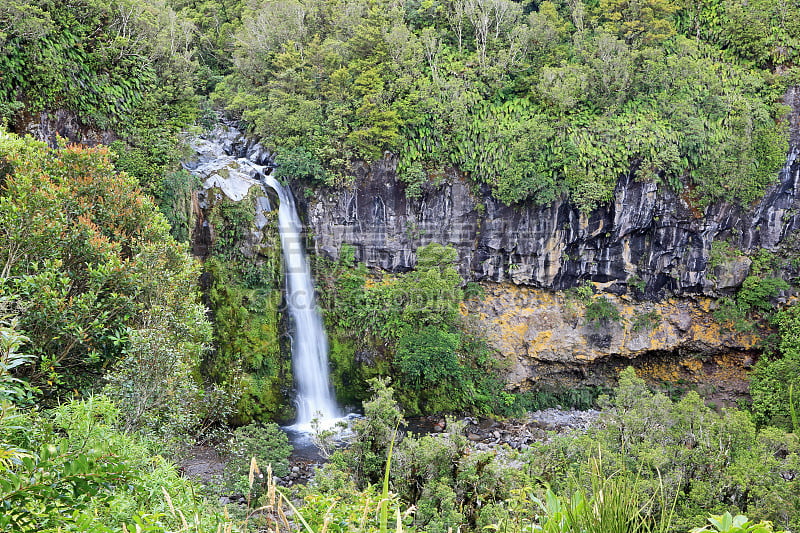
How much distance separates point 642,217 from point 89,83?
1608 cm

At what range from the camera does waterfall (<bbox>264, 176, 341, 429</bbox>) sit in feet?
44.9

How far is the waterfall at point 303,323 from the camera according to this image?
13.7 metres

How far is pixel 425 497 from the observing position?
7.40 meters

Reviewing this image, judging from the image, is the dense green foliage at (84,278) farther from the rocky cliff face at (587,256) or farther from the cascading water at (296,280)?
the rocky cliff face at (587,256)

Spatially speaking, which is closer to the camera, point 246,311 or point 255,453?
point 255,453

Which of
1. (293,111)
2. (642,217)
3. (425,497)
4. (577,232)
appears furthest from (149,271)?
(642,217)

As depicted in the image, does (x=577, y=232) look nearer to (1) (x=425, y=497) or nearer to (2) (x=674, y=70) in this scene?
(2) (x=674, y=70)

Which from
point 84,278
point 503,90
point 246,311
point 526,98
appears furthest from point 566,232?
point 84,278

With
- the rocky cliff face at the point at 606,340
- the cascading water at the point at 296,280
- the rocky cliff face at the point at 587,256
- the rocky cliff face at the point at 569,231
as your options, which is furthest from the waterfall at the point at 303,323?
the rocky cliff face at the point at 606,340

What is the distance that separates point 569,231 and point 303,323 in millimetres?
8788

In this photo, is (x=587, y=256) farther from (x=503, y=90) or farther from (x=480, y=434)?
(x=480, y=434)

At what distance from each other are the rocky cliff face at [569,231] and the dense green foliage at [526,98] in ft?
1.75

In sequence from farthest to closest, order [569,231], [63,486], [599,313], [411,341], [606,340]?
1. [606,340]
2. [599,313]
3. [569,231]
4. [411,341]
5. [63,486]

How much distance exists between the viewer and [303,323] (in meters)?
14.0
